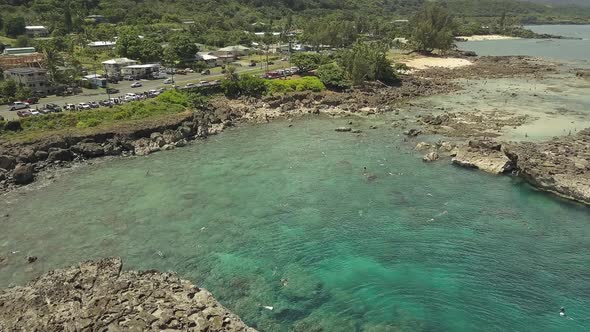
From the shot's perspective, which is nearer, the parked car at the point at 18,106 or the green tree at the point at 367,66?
the parked car at the point at 18,106

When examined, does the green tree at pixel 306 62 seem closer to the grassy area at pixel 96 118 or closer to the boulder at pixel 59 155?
the grassy area at pixel 96 118

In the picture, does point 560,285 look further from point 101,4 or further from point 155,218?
point 101,4

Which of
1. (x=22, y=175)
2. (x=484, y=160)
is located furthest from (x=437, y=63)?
Result: (x=22, y=175)

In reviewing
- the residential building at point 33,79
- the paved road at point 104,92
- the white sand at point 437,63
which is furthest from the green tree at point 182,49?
the white sand at point 437,63

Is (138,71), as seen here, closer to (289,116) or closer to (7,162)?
(289,116)

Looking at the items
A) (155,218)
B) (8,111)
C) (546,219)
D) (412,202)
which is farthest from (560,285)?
(8,111)

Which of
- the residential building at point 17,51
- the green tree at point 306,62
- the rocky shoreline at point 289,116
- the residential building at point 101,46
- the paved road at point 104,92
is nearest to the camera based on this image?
the rocky shoreline at point 289,116

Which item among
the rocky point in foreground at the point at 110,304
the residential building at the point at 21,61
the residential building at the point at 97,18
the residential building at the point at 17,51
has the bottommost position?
the rocky point in foreground at the point at 110,304
